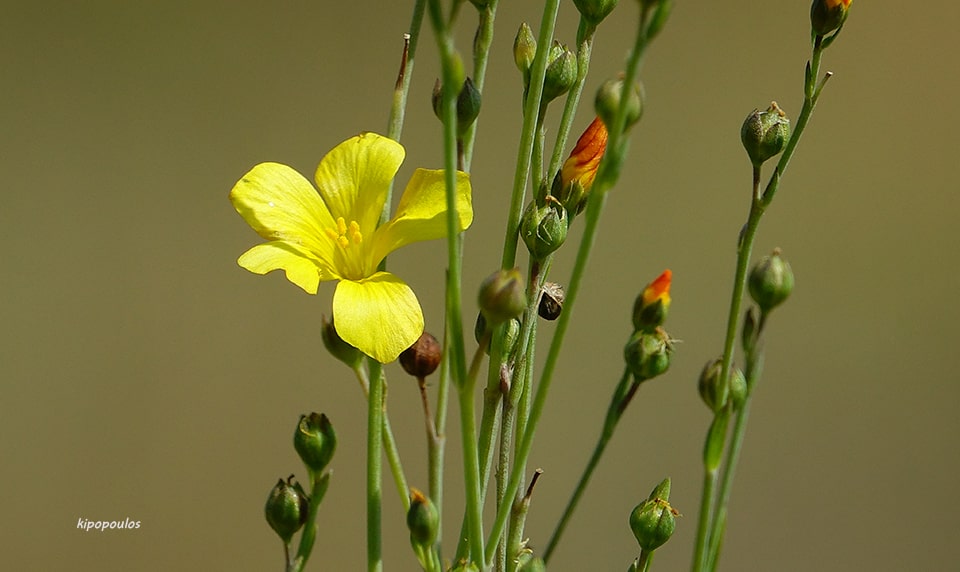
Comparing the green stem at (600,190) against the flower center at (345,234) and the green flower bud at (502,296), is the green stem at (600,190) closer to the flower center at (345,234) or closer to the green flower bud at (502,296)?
the green flower bud at (502,296)

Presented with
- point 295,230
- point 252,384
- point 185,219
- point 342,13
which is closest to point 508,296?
point 295,230

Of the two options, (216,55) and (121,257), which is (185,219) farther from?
(216,55)

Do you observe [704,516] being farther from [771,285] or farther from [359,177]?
[359,177]

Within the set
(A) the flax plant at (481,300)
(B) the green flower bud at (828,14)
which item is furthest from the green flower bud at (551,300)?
(B) the green flower bud at (828,14)

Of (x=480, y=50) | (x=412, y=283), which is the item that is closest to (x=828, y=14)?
(x=480, y=50)

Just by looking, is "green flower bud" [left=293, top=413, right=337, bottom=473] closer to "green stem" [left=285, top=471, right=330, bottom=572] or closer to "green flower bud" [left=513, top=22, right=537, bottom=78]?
"green stem" [left=285, top=471, right=330, bottom=572]
